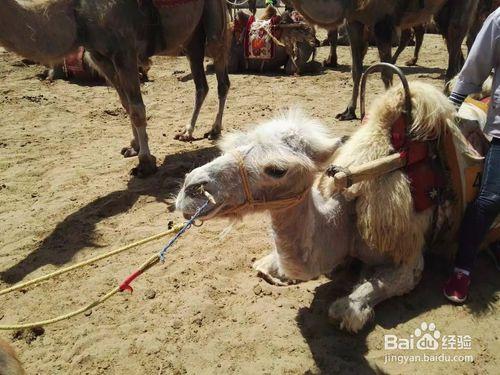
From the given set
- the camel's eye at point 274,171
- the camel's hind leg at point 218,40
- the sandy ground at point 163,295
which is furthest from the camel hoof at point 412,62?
the camel's eye at point 274,171

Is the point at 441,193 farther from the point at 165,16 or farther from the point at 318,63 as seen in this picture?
the point at 318,63

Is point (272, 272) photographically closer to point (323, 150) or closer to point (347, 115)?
point (323, 150)

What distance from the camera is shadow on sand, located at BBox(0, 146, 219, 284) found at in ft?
11.0

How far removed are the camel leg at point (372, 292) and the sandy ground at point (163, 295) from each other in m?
0.15

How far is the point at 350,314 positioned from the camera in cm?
230

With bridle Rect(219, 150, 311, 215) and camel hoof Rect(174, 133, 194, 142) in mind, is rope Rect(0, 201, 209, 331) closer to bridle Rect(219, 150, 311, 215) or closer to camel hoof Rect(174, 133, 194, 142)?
bridle Rect(219, 150, 311, 215)

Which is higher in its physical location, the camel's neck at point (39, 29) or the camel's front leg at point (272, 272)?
the camel's neck at point (39, 29)

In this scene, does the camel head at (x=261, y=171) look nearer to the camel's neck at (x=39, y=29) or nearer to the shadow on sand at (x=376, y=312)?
the shadow on sand at (x=376, y=312)

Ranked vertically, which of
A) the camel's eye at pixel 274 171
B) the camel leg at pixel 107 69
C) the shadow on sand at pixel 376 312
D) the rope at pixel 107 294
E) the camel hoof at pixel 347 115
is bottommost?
the shadow on sand at pixel 376 312

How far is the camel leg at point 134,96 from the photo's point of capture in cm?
428

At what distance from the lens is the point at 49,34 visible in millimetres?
3918

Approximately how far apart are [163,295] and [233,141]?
1334mm

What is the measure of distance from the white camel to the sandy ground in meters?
0.25

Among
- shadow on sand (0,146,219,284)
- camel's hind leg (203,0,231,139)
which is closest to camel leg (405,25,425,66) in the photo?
camel's hind leg (203,0,231,139)
